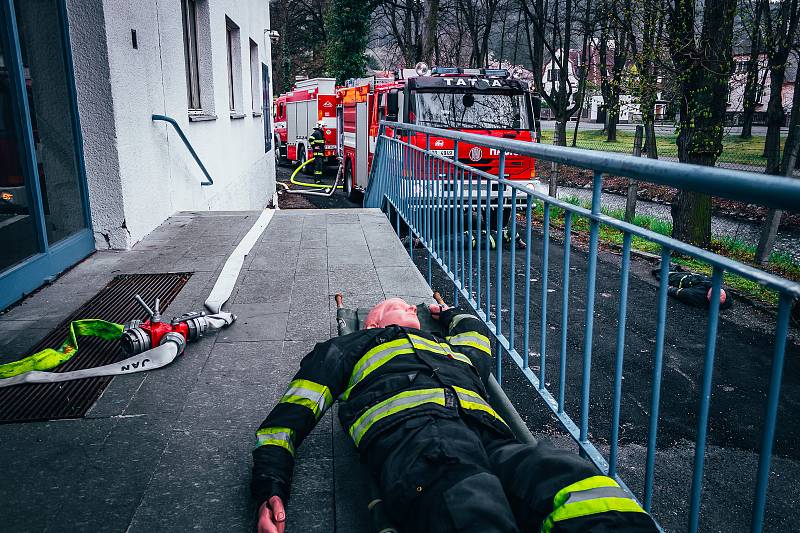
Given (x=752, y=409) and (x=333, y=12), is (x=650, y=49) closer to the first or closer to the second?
(x=752, y=409)

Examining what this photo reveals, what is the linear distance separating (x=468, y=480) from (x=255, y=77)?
1490cm

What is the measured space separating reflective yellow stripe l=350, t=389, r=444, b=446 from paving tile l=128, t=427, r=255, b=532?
45cm

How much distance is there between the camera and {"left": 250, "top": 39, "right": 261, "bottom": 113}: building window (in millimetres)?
14922

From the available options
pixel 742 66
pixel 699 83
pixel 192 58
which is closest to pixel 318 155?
pixel 192 58

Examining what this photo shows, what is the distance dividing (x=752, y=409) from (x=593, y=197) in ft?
11.9

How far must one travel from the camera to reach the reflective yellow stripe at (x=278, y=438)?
2.26 meters

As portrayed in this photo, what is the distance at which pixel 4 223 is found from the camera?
505 centimetres

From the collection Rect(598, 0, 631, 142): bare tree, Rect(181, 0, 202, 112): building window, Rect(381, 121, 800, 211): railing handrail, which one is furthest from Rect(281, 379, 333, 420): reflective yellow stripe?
Rect(598, 0, 631, 142): bare tree

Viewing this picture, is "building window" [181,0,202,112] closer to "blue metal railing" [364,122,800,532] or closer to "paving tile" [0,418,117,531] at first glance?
"blue metal railing" [364,122,800,532]

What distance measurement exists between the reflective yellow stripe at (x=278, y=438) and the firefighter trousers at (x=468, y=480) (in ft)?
0.94

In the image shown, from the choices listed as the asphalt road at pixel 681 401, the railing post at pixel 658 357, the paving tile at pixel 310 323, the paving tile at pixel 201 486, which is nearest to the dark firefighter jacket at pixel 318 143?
the asphalt road at pixel 681 401

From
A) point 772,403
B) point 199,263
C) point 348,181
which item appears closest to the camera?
point 772,403

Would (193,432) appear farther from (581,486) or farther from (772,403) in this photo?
(772,403)

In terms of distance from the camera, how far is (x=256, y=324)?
3943 mm
